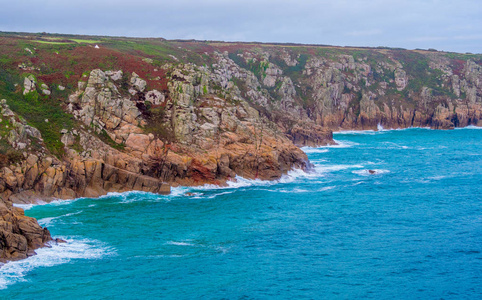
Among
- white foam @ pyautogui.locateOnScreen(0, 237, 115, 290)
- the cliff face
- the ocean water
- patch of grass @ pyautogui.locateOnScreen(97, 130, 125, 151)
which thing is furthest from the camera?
patch of grass @ pyautogui.locateOnScreen(97, 130, 125, 151)

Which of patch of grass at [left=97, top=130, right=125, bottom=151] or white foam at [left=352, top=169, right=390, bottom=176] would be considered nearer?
patch of grass at [left=97, top=130, right=125, bottom=151]

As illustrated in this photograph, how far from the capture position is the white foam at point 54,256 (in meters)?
33.2

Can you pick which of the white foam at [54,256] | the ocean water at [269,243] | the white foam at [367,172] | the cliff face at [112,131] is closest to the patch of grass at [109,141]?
the cliff face at [112,131]

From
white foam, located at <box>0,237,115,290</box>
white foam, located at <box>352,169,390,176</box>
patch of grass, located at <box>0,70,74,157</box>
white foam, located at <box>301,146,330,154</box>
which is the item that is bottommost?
white foam, located at <box>0,237,115,290</box>

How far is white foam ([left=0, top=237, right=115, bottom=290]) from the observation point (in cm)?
3316

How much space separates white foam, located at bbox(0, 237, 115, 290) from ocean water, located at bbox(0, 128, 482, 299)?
3.3 inches

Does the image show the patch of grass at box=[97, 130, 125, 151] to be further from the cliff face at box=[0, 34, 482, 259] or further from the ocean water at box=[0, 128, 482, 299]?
the ocean water at box=[0, 128, 482, 299]

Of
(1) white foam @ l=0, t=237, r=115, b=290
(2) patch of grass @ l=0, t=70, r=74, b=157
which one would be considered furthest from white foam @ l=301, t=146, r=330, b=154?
(1) white foam @ l=0, t=237, r=115, b=290

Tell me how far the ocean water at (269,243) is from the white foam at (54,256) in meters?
0.08

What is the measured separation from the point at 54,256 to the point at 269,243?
1771 cm

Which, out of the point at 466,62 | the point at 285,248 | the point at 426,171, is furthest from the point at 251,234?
the point at 466,62

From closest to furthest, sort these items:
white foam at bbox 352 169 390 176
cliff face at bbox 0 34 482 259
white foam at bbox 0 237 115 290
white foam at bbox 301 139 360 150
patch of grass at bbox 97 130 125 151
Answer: white foam at bbox 0 237 115 290 → cliff face at bbox 0 34 482 259 → patch of grass at bbox 97 130 125 151 → white foam at bbox 352 169 390 176 → white foam at bbox 301 139 360 150

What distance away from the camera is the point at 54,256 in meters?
37.0

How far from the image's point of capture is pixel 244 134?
69562 mm
